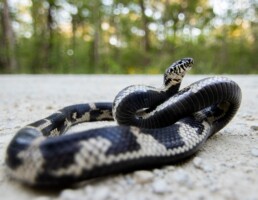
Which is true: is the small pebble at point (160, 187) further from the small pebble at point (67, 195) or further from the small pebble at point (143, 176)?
the small pebble at point (67, 195)

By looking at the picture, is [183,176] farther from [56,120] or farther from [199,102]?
[56,120]

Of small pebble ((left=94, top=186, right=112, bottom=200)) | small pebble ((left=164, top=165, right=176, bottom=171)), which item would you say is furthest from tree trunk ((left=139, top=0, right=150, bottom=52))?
small pebble ((left=94, top=186, right=112, bottom=200))

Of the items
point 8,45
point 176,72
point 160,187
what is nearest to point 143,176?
point 160,187

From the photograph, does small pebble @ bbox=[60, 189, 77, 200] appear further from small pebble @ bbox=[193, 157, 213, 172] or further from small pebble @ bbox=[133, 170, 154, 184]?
small pebble @ bbox=[193, 157, 213, 172]

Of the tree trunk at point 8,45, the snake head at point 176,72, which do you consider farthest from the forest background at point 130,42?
the snake head at point 176,72

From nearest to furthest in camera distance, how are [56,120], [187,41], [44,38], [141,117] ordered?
[141,117]
[56,120]
[187,41]
[44,38]

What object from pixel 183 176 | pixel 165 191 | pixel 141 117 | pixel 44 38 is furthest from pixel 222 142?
pixel 44 38
